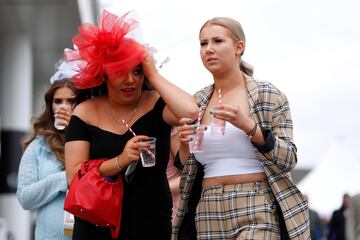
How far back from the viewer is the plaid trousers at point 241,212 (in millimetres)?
4176

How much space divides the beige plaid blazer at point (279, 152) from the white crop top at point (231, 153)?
8cm

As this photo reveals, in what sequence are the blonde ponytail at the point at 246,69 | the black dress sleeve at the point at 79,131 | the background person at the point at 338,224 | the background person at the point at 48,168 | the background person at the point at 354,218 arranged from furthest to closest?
the background person at the point at 338,224, the background person at the point at 354,218, the background person at the point at 48,168, the blonde ponytail at the point at 246,69, the black dress sleeve at the point at 79,131

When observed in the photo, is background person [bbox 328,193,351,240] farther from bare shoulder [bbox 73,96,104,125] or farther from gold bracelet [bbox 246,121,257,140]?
gold bracelet [bbox 246,121,257,140]

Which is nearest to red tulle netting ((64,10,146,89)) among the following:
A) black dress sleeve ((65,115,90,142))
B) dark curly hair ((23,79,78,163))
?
black dress sleeve ((65,115,90,142))

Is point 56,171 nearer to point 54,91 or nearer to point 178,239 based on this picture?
point 54,91

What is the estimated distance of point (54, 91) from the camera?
5.72 metres

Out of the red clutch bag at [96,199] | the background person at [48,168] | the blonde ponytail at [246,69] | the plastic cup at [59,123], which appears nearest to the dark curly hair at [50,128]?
the background person at [48,168]

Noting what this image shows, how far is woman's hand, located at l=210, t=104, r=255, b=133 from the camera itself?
12.9ft

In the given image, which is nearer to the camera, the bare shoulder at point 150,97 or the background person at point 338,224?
the bare shoulder at point 150,97

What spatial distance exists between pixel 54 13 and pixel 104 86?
14.9m

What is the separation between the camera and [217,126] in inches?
159

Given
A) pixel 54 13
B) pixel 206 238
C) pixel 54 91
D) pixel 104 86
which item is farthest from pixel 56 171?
pixel 54 13

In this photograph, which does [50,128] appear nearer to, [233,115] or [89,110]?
[89,110]

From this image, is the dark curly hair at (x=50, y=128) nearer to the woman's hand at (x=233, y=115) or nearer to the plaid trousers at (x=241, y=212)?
the plaid trousers at (x=241, y=212)
